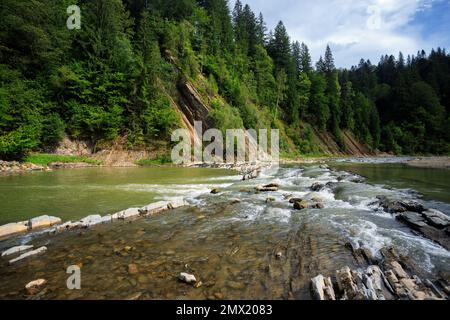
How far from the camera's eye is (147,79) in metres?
33.9

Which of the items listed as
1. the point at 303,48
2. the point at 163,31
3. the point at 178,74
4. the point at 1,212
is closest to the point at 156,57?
the point at 178,74

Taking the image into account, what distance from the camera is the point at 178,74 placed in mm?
38781

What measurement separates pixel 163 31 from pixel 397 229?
43.4 metres

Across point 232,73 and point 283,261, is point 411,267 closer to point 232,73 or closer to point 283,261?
point 283,261

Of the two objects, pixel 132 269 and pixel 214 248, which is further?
pixel 214 248

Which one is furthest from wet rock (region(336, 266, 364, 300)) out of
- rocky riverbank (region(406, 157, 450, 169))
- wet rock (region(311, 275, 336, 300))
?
rocky riverbank (region(406, 157, 450, 169))

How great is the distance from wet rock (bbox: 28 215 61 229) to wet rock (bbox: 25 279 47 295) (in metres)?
3.86

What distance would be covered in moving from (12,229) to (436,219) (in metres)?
12.4

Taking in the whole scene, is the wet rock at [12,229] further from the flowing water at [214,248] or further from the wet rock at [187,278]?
the wet rock at [187,278]

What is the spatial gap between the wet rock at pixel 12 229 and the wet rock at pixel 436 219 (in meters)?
11.9

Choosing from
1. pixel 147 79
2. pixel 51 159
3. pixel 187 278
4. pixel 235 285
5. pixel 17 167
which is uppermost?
pixel 147 79

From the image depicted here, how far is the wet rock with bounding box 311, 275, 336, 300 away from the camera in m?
4.01

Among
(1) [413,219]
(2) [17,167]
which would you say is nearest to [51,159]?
(2) [17,167]

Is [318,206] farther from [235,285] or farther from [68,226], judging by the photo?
[68,226]
